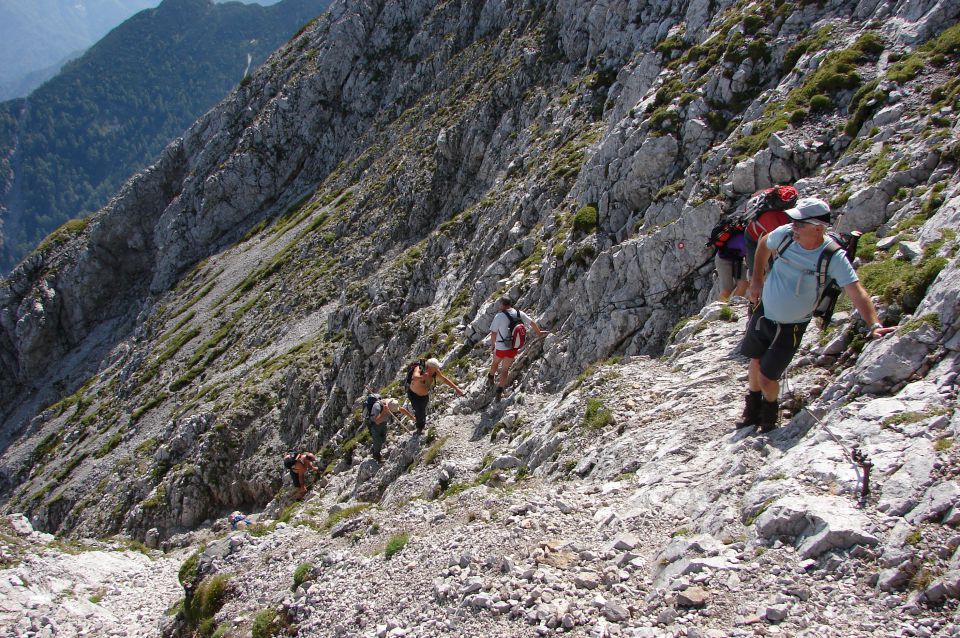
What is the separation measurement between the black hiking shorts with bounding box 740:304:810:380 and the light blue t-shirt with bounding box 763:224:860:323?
18 centimetres

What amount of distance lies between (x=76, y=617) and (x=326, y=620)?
9.81 meters

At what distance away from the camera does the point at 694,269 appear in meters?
15.6

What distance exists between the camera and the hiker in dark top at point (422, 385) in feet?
59.8

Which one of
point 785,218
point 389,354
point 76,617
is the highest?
point 785,218

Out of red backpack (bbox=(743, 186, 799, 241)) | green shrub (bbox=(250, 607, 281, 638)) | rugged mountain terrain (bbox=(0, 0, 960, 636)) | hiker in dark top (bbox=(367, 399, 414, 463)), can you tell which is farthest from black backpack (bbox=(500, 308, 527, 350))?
green shrub (bbox=(250, 607, 281, 638))

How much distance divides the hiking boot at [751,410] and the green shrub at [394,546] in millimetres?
5886

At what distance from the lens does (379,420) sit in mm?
19844

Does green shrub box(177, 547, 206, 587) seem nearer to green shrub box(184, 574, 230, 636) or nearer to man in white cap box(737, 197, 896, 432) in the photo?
green shrub box(184, 574, 230, 636)

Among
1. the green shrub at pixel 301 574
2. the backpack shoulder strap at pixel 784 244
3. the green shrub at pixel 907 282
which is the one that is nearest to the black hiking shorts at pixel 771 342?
the backpack shoulder strap at pixel 784 244

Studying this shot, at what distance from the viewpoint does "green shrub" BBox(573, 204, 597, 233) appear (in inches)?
830

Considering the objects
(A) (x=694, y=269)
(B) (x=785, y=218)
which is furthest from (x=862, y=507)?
(A) (x=694, y=269)

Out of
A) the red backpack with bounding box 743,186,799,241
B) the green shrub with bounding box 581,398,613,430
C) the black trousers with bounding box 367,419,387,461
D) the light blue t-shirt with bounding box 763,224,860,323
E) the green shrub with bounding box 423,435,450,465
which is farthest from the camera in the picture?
the black trousers with bounding box 367,419,387,461

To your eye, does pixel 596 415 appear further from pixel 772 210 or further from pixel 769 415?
pixel 772 210

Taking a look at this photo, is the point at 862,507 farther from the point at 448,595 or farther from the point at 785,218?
the point at 785,218
